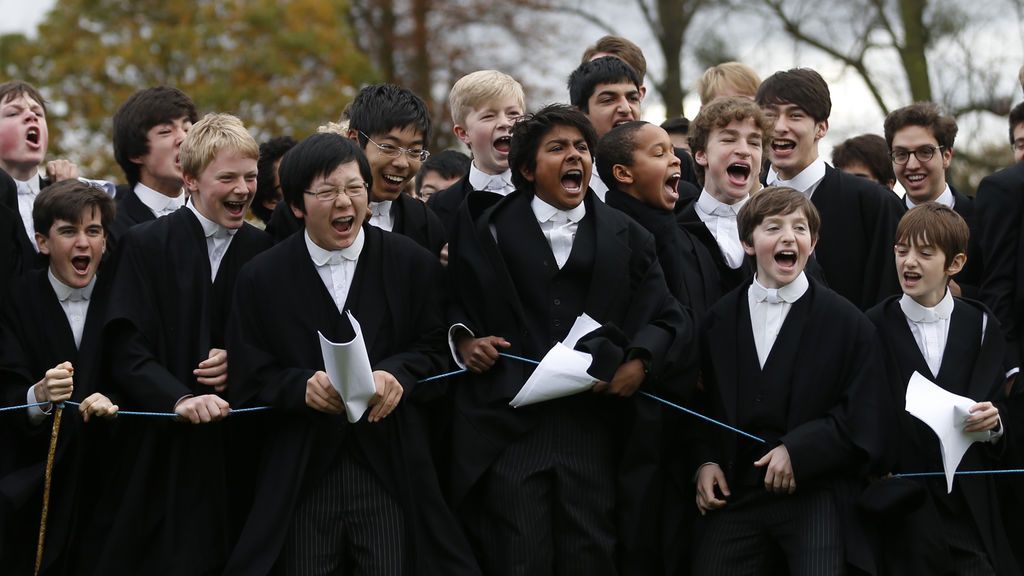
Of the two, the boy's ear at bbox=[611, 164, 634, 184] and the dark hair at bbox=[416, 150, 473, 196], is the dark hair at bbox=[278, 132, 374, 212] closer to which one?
the boy's ear at bbox=[611, 164, 634, 184]

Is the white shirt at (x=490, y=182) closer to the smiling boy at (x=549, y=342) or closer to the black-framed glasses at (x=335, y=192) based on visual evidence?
the smiling boy at (x=549, y=342)

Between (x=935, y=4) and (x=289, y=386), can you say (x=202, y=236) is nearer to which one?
(x=289, y=386)

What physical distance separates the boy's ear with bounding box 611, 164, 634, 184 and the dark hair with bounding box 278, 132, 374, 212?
3.94 ft

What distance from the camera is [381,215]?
662cm

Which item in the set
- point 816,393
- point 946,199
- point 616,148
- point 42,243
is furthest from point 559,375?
point 946,199

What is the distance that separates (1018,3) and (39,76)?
1541 centimetres

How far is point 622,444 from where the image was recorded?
6.00 meters

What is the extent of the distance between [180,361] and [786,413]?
2561mm

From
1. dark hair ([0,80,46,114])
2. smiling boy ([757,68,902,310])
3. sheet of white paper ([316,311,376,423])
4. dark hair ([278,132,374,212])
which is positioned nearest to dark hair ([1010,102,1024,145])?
smiling boy ([757,68,902,310])

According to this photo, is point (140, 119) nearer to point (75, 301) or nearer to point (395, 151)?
point (75, 301)

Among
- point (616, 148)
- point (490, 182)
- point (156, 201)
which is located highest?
point (616, 148)

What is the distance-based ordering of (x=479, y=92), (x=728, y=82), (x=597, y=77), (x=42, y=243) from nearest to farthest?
(x=42, y=243) < (x=479, y=92) < (x=597, y=77) < (x=728, y=82)

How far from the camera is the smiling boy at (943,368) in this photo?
6.01 m

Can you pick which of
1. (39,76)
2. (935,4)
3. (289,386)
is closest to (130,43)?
(39,76)
